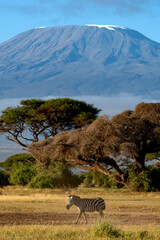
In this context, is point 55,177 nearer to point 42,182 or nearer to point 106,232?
point 42,182

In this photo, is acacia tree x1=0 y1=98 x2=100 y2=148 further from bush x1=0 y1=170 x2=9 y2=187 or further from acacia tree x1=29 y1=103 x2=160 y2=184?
acacia tree x1=29 y1=103 x2=160 y2=184

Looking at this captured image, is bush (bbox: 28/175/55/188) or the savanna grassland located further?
bush (bbox: 28/175/55/188)

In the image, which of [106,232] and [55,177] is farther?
[55,177]

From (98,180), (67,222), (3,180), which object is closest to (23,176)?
(3,180)

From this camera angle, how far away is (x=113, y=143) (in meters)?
36.3

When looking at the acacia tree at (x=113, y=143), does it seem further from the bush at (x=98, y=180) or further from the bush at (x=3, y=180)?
the bush at (x=3, y=180)

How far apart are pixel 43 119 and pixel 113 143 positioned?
21.6m

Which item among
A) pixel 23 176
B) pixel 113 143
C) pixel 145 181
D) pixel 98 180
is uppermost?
pixel 113 143

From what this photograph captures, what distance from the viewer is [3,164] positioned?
71.3 m

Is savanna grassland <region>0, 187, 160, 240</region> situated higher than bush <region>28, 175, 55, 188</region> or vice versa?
bush <region>28, 175, 55, 188</region>

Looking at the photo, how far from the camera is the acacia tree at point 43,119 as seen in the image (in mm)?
56125

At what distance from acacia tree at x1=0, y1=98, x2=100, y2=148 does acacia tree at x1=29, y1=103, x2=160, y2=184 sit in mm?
14472

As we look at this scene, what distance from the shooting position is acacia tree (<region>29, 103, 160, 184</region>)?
37.1 m

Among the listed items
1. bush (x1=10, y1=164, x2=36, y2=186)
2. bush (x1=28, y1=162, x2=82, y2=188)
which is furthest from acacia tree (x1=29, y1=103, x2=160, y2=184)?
bush (x1=10, y1=164, x2=36, y2=186)
